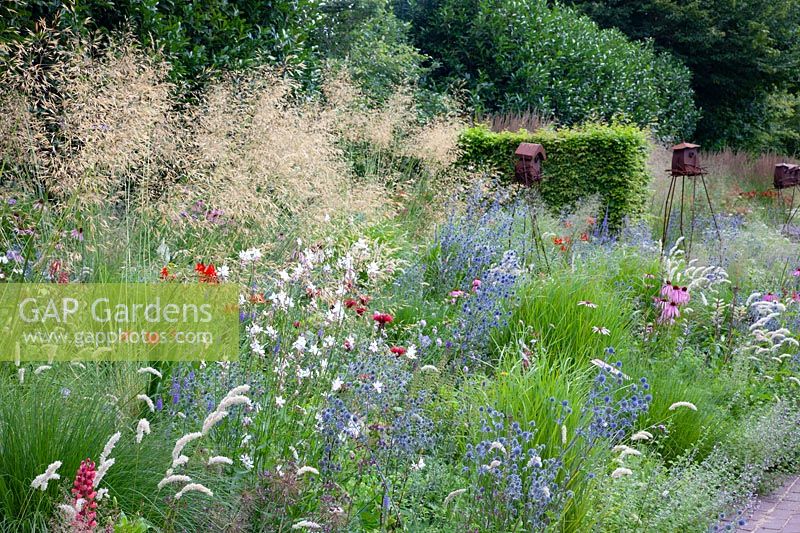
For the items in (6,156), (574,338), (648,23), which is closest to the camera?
(6,156)

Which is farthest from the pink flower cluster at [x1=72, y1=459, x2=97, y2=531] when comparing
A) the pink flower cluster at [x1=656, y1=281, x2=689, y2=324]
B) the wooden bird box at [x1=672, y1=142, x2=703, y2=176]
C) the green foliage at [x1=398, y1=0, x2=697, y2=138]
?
the green foliage at [x1=398, y1=0, x2=697, y2=138]

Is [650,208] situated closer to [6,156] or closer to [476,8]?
[476,8]

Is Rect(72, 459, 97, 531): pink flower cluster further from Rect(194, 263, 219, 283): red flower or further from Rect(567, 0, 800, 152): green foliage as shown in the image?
Rect(567, 0, 800, 152): green foliage

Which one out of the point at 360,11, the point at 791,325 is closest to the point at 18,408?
the point at 791,325

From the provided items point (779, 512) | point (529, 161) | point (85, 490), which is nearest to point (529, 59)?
point (529, 161)

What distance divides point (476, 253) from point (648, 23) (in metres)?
21.3

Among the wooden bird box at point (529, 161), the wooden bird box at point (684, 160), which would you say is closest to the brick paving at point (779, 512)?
the wooden bird box at point (529, 161)

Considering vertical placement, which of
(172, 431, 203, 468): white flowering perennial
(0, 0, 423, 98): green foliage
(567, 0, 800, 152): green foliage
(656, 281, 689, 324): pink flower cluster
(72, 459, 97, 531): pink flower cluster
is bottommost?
(656, 281, 689, 324): pink flower cluster

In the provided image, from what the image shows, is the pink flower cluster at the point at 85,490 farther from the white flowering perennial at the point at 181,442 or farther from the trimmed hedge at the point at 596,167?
the trimmed hedge at the point at 596,167

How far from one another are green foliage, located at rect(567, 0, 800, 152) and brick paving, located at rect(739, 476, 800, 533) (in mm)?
21156

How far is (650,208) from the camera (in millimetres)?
12750

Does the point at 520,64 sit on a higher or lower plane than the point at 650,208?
higher

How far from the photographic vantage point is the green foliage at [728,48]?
24.4 meters

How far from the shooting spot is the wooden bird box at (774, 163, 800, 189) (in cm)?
1038
